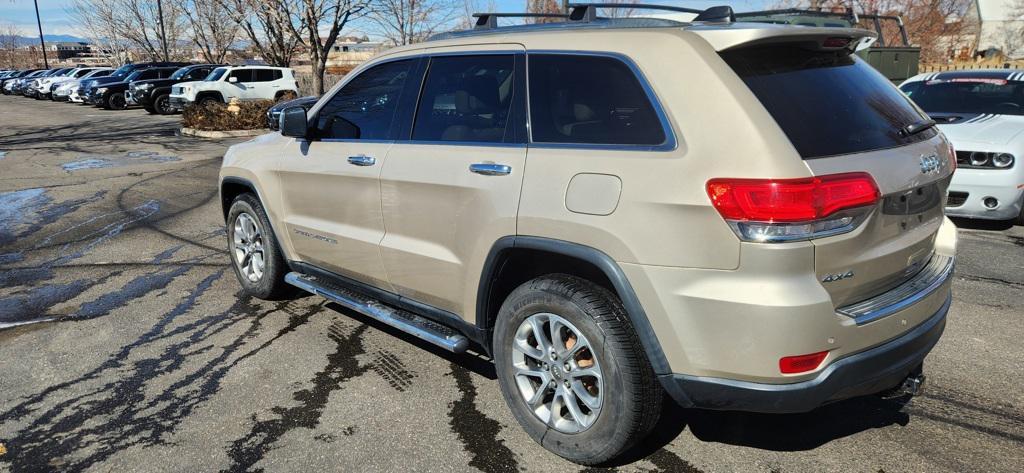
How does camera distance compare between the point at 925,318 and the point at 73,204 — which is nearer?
the point at 925,318

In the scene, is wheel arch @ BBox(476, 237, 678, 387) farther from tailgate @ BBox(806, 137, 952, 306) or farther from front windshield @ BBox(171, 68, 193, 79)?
front windshield @ BBox(171, 68, 193, 79)

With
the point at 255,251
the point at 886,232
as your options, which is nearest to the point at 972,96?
the point at 886,232

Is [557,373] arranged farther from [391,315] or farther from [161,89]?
[161,89]

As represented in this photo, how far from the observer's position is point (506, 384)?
10.6 ft

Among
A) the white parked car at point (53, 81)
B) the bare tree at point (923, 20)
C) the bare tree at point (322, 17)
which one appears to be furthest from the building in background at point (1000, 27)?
the white parked car at point (53, 81)

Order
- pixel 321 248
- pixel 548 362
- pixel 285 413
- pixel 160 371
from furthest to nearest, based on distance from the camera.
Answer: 1. pixel 321 248
2. pixel 160 371
3. pixel 285 413
4. pixel 548 362

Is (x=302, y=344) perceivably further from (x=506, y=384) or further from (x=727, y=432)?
(x=727, y=432)

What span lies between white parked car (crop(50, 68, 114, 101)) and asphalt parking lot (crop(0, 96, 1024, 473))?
109ft

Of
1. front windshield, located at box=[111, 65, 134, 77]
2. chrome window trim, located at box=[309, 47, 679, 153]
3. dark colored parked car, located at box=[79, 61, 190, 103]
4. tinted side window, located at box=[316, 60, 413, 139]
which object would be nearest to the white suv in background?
dark colored parked car, located at box=[79, 61, 190, 103]

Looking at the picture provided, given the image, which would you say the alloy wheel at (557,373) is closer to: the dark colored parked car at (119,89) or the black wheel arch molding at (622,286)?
the black wheel arch molding at (622,286)

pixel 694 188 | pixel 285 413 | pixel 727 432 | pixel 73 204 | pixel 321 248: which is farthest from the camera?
pixel 73 204

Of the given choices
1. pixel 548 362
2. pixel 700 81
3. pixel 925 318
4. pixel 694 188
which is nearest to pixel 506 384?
pixel 548 362

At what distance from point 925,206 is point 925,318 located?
446 millimetres

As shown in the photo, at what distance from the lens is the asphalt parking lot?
3102 mm
